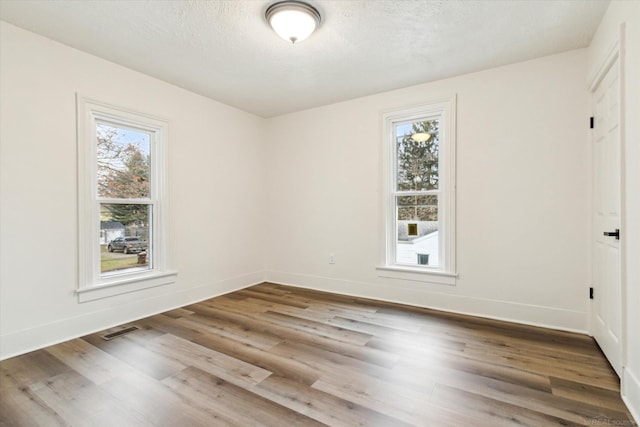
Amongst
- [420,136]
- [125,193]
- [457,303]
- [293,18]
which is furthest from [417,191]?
[125,193]

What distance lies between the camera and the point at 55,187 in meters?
2.68

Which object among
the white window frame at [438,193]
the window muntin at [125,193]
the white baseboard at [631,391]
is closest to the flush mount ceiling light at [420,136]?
the white window frame at [438,193]

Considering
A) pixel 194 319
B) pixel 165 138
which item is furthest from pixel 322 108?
pixel 194 319

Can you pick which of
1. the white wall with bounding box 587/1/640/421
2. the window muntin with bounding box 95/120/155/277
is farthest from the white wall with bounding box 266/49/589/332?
the window muntin with bounding box 95/120/155/277

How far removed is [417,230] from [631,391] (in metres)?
2.26

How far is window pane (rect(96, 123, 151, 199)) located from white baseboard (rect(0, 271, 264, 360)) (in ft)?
3.79

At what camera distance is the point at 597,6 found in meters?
2.22

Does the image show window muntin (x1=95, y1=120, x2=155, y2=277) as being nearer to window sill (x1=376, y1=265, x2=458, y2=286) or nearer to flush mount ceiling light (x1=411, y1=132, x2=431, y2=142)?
window sill (x1=376, y1=265, x2=458, y2=286)

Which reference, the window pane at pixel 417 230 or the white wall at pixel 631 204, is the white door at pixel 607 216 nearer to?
the white wall at pixel 631 204

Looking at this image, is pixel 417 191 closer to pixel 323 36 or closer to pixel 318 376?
pixel 323 36

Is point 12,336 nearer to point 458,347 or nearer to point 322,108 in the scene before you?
point 458,347

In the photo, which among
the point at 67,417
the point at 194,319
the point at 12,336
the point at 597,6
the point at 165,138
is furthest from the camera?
the point at 165,138

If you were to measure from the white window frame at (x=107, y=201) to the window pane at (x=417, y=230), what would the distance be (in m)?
2.78

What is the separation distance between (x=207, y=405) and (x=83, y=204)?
2189 millimetres
